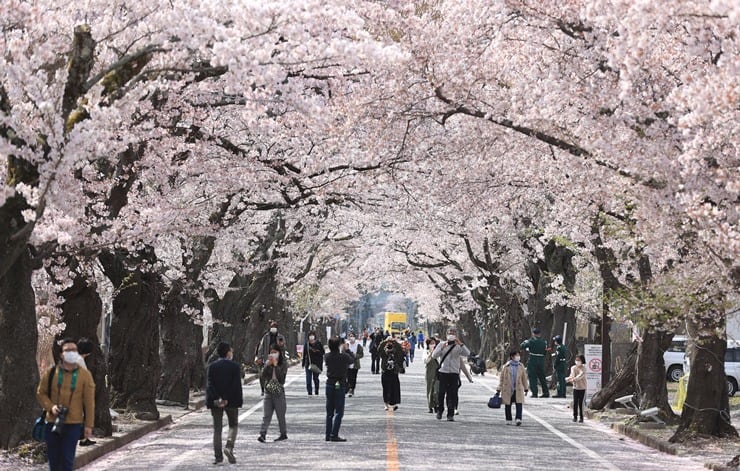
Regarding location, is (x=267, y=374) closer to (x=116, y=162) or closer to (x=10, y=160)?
(x=116, y=162)

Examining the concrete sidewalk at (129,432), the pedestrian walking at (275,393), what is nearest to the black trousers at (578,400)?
the pedestrian walking at (275,393)

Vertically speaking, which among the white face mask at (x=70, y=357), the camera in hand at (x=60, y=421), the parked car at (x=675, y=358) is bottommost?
the camera in hand at (x=60, y=421)

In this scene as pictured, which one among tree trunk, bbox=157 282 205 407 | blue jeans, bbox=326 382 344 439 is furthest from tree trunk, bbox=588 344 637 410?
blue jeans, bbox=326 382 344 439

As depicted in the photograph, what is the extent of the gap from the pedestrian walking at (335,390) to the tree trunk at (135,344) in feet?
19.1

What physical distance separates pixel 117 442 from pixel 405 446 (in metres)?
4.51

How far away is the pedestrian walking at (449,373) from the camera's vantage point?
22.4 meters

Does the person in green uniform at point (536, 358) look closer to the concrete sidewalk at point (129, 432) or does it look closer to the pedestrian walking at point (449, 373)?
the concrete sidewalk at point (129, 432)

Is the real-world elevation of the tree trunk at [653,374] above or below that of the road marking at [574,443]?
above

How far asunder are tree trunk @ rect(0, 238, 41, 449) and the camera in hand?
13.1 feet

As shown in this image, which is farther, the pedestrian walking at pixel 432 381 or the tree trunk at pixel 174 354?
the tree trunk at pixel 174 354

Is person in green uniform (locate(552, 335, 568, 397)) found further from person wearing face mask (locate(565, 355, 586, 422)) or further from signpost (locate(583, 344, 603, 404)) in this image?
person wearing face mask (locate(565, 355, 586, 422))

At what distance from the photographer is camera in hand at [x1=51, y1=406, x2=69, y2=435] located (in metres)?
11.1

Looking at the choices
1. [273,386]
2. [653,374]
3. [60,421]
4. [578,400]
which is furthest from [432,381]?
[60,421]

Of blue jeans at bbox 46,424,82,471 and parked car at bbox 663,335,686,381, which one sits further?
parked car at bbox 663,335,686,381
